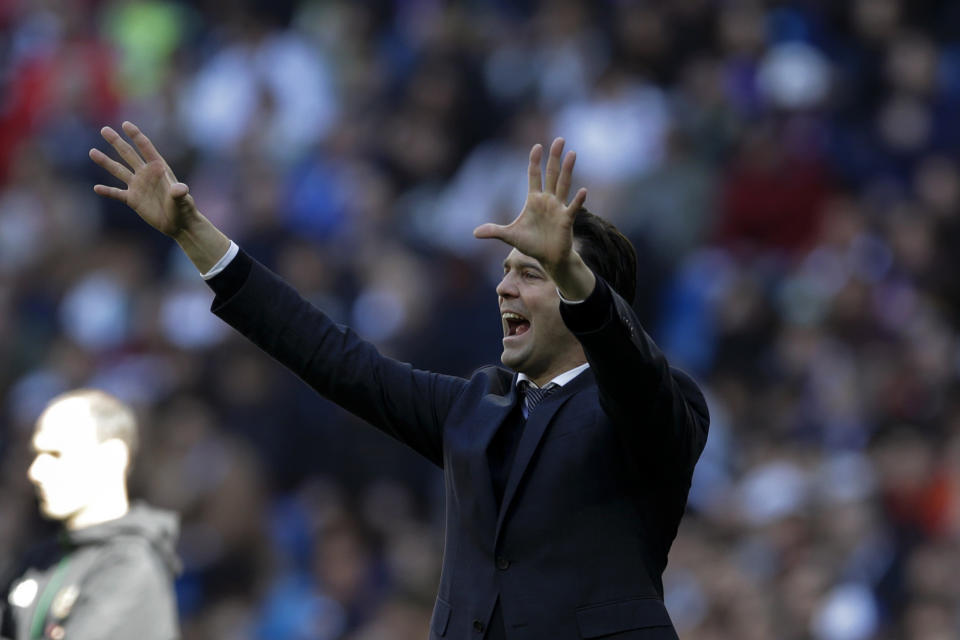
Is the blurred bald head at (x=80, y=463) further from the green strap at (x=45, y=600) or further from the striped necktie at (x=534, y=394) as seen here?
the striped necktie at (x=534, y=394)

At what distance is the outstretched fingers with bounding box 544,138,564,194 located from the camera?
3248 mm

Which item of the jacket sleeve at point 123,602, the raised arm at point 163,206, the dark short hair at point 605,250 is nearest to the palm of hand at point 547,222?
the dark short hair at point 605,250

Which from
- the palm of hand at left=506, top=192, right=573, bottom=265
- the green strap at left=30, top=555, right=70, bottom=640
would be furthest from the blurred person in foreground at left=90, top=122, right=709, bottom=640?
the green strap at left=30, top=555, right=70, bottom=640

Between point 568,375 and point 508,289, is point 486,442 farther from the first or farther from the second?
point 508,289

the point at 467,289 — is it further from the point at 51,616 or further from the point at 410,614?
the point at 51,616

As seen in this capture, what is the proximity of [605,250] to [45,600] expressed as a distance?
179 centimetres

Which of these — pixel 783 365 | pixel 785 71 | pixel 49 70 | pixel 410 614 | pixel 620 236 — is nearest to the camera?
pixel 620 236

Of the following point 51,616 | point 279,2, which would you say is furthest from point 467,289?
point 51,616

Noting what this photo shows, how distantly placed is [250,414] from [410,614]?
2.07 m

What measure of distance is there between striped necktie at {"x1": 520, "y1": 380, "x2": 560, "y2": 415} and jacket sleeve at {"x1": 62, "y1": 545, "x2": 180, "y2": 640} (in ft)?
4.27

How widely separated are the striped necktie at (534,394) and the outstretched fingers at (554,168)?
529 millimetres

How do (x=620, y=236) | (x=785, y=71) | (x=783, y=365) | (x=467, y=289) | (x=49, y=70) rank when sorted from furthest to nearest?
(x=49, y=70), (x=785, y=71), (x=467, y=289), (x=783, y=365), (x=620, y=236)

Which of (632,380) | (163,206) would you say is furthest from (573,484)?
(163,206)

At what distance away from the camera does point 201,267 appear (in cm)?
373
